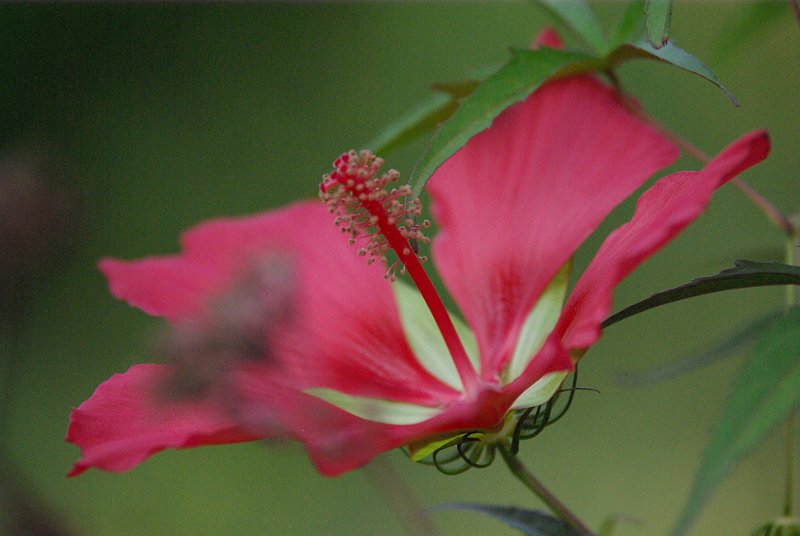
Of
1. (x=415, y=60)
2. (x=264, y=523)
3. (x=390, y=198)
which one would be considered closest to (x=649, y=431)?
(x=264, y=523)

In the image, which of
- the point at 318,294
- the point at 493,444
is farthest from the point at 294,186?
the point at 493,444

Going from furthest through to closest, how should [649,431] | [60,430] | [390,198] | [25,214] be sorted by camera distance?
[60,430] → [649,431] → [390,198] → [25,214]

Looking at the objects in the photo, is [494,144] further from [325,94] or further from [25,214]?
[325,94]

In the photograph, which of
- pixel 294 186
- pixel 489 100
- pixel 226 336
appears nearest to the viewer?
pixel 226 336

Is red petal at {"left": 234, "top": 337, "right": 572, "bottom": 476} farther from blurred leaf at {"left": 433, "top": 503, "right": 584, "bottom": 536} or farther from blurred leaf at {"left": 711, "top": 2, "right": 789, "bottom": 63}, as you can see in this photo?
blurred leaf at {"left": 711, "top": 2, "right": 789, "bottom": 63}

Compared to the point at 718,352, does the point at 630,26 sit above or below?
above

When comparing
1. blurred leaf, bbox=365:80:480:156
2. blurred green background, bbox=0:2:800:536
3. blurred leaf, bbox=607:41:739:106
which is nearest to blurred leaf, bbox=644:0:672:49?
blurred leaf, bbox=607:41:739:106

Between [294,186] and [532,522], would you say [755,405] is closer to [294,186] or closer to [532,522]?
[532,522]
